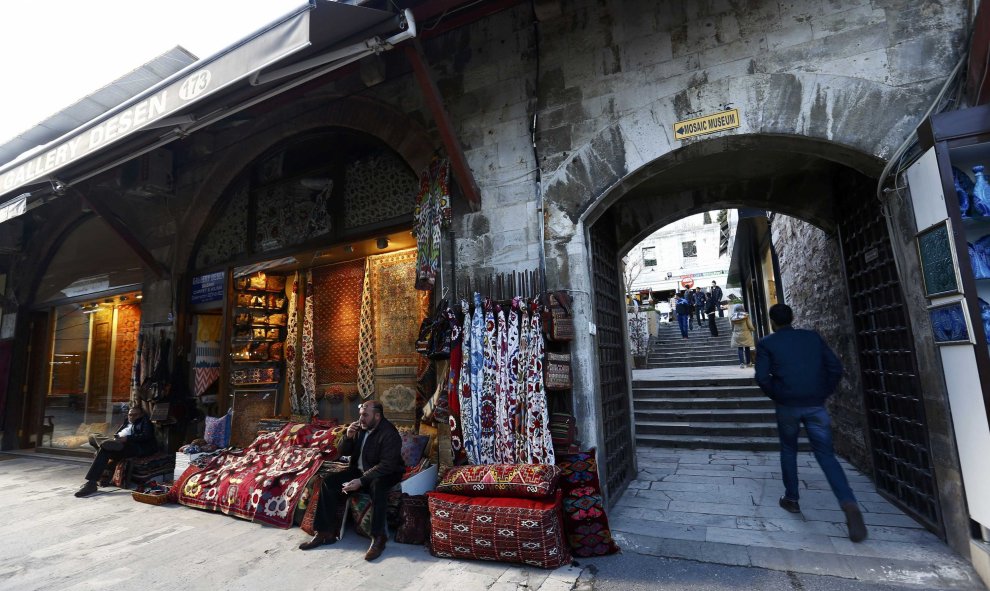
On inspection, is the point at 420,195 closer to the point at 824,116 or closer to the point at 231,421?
the point at 824,116

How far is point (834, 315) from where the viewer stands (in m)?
5.38

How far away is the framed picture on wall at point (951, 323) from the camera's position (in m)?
2.61

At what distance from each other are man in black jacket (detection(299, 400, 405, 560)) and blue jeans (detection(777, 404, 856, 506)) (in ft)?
10.6

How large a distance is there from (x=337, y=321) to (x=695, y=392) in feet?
19.4

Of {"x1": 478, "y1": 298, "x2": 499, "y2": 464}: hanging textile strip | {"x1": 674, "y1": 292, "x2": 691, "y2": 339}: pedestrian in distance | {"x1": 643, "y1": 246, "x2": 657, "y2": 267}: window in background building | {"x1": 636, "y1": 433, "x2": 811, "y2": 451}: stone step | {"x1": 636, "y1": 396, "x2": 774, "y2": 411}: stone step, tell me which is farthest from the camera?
{"x1": 643, "y1": 246, "x2": 657, "y2": 267}: window in background building

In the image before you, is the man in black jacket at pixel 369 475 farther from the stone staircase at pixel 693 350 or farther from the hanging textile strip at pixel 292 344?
the stone staircase at pixel 693 350

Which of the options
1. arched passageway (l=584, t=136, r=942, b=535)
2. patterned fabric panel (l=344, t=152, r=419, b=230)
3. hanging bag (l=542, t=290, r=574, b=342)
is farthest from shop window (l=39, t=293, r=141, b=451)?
arched passageway (l=584, t=136, r=942, b=535)

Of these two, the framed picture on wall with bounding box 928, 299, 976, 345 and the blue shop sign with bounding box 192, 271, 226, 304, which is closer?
the framed picture on wall with bounding box 928, 299, 976, 345

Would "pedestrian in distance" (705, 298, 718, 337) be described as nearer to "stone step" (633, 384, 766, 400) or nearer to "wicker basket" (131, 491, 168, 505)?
"stone step" (633, 384, 766, 400)

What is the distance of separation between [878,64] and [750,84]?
0.80m

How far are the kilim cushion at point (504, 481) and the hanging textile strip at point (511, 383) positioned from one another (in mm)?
282

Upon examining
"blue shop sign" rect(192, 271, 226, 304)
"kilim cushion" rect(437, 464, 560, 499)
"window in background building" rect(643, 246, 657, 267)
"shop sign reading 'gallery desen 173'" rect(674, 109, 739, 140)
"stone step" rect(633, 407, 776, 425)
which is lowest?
"stone step" rect(633, 407, 776, 425)

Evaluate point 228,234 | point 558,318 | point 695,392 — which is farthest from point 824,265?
point 228,234

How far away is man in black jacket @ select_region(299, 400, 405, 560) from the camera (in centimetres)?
350
